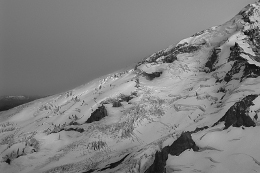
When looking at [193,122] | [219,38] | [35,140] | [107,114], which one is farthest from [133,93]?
[219,38]

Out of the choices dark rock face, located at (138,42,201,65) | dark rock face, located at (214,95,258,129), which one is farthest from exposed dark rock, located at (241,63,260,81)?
dark rock face, located at (138,42,201,65)

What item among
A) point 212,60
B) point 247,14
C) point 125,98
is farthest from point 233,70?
point 247,14

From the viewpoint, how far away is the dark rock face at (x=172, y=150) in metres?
24.0

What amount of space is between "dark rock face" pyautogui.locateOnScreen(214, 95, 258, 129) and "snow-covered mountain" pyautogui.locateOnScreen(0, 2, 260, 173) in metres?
0.11

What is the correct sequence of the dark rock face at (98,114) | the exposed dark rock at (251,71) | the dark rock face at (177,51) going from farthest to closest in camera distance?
the dark rock face at (177,51) → the dark rock face at (98,114) → the exposed dark rock at (251,71)

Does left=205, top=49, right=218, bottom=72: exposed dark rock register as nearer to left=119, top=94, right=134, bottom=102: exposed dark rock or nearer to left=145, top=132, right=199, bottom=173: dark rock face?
left=119, top=94, right=134, bottom=102: exposed dark rock

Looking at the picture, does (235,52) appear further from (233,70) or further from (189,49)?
(189,49)

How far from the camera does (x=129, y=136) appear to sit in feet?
117

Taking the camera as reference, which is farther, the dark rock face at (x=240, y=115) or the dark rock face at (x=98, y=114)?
the dark rock face at (x=98, y=114)

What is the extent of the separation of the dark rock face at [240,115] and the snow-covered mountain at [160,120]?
0.11m

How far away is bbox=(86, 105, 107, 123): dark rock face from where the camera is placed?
40.7 meters

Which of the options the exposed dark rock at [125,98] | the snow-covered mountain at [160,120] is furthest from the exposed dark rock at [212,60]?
the exposed dark rock at [125,98]

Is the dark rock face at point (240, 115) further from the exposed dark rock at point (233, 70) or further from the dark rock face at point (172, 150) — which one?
the exposed dark rock at point (233, 70)

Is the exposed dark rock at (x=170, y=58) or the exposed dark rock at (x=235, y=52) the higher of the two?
the exposed dark rock at (x=170, y=58)
